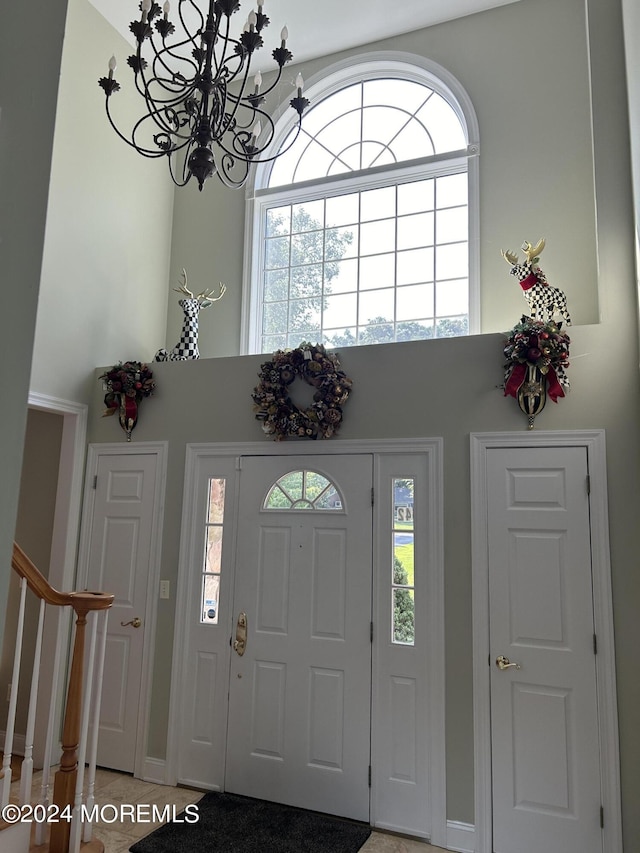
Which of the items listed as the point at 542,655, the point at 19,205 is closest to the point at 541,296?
the point at 542,655

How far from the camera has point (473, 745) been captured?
3273mm

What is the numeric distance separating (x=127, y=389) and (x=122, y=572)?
4.17ft

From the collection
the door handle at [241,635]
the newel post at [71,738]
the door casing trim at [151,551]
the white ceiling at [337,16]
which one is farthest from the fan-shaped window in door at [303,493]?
the white ceiling at [337,16]

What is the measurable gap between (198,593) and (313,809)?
1.44m

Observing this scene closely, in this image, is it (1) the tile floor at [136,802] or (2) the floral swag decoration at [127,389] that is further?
(2) the floral swag decoration at [127,389]

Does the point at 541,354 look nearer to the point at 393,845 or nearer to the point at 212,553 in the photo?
the point at 212,553

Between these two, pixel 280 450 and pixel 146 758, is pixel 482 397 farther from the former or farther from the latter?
pixel 146 758

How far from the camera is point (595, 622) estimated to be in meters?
3.15

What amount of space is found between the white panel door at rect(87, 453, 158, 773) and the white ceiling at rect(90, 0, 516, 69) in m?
3.40

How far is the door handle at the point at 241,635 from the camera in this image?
387 cm

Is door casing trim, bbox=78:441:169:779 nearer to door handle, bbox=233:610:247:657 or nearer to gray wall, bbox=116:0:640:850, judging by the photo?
gray wall, bbox=116:0:640:850

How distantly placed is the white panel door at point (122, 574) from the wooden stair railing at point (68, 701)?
1.40m

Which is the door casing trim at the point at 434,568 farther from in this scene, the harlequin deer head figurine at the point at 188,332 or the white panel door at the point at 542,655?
the harlequin deer head figurine at the point at 188,332

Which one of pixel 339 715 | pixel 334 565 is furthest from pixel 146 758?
pixel 334 565
